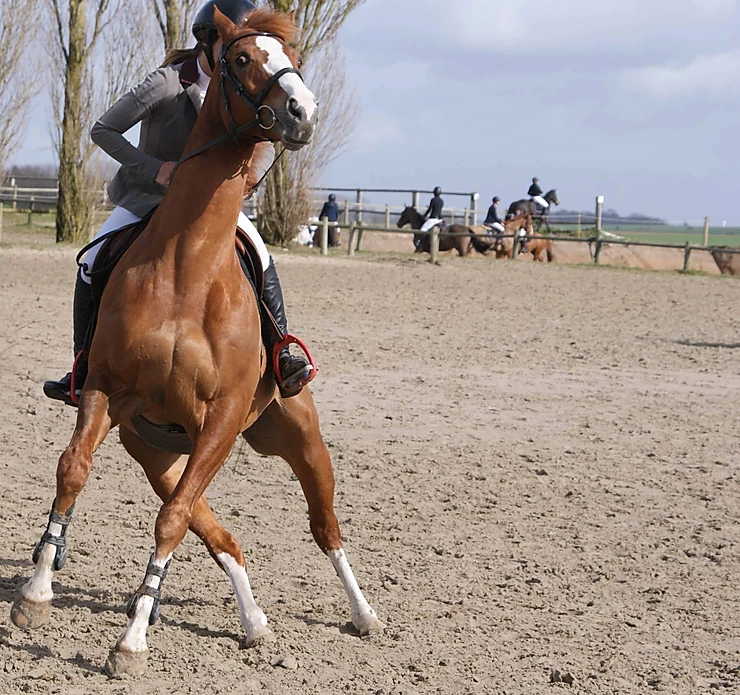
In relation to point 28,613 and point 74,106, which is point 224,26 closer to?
point 28,613

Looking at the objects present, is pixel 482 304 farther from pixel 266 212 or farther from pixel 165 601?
pixel 165 601

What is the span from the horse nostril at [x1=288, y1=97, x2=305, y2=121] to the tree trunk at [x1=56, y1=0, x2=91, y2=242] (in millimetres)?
21843

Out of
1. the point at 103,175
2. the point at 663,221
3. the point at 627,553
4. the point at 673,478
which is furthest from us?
the point at 663,221

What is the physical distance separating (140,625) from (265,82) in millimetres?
2157

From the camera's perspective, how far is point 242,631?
192 inches

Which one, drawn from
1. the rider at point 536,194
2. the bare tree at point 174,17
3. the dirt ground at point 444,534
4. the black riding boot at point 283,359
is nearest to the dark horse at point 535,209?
the rider at point 536,194

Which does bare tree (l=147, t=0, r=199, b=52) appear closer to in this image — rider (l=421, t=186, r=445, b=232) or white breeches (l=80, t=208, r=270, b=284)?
rider (l=421, t=186, r=445, b=232)

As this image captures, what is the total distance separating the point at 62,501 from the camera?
4277mm

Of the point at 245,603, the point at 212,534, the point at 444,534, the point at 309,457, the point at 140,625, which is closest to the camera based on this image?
the point at 140,625

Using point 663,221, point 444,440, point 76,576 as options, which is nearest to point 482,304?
point 444,440

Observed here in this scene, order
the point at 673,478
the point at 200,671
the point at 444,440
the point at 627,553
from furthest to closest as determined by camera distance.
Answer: the point at 444,440, the point at 673,478, the point at 627,553, the point at 200,671

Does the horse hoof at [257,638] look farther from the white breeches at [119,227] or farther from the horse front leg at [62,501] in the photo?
the white breeches at [119,227]

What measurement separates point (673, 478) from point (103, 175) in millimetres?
20001

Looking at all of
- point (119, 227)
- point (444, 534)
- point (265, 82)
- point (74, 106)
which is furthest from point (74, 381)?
point (74, 106)
